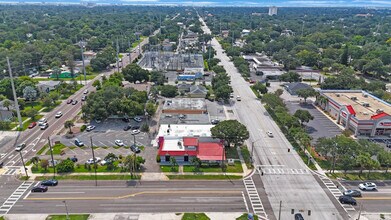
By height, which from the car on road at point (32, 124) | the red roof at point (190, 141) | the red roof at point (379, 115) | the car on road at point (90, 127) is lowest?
the car on road at point (32, 124)

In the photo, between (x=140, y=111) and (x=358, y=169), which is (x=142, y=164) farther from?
(x=358, y=169)

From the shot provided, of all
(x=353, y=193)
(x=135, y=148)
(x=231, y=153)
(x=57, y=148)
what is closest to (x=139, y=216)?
(x=135, y=148)

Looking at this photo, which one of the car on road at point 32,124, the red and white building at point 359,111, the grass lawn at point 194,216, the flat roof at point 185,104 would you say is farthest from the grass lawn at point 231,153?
the car on road at point 32,124

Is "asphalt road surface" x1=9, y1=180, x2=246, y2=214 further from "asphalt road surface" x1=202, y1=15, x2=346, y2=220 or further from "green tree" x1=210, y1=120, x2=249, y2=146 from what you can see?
"green tree" x1=210, y1=120, x2=249, y2=146

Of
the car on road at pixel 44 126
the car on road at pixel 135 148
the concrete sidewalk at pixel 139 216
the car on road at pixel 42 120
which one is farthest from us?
the car on road at pixel 42 120

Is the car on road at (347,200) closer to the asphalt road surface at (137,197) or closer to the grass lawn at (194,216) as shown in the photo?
the asphalt road surface at (137,197)

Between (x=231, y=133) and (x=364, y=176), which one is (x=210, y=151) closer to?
(x=231, y=133)

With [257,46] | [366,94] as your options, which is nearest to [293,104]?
[366,94]
